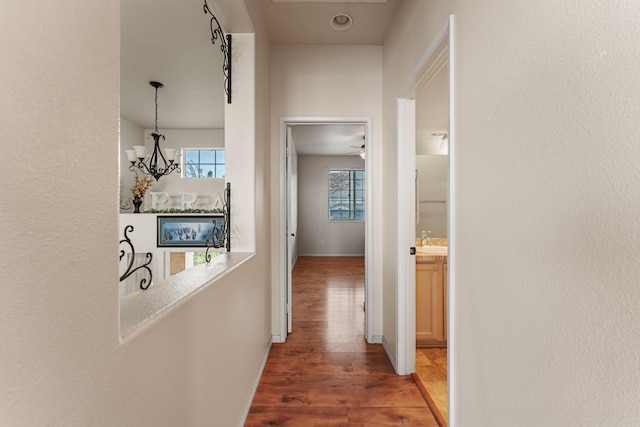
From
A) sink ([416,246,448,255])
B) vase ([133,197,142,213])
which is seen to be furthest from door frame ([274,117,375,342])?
vase ([133,197,142,213])

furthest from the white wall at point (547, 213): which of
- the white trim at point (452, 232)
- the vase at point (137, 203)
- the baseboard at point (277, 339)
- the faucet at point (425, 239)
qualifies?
the vase at point (137, 203)

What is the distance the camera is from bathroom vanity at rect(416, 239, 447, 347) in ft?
9.07

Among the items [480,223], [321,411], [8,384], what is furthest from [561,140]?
[321,411]

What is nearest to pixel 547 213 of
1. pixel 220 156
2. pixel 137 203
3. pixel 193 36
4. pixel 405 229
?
pixel 405 229

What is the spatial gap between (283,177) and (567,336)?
8.24 feet

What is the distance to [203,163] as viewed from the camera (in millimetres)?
6328

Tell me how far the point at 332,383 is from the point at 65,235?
2.16 metres

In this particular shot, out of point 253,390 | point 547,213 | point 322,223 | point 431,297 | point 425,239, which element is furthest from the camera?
point 322,223

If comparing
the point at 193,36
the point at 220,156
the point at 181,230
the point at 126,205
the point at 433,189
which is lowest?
the point at 181,230

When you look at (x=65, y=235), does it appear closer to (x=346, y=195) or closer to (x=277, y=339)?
(x=277, y=339)

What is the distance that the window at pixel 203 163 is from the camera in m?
6.29

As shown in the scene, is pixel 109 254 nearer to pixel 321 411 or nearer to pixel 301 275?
pixel 321 411

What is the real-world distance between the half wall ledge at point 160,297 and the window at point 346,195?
6882mm

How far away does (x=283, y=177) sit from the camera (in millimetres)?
3014
